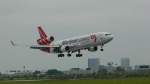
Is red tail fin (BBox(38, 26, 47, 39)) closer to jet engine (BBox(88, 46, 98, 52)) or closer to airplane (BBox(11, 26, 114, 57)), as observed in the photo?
airplane (BBox(11, 26, 114, 57))

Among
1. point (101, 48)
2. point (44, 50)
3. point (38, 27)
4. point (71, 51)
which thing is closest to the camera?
point (101, 48)

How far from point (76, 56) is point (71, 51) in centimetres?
231

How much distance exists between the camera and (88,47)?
137m

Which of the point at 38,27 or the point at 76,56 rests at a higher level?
the point at 38,27

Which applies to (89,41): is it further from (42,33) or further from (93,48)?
(42,33)

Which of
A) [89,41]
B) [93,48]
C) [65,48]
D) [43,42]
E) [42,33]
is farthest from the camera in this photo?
[42,33]

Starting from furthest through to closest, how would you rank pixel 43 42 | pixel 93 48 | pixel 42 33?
pixel 42 33 < pixel 43 42 < pixel 93 48

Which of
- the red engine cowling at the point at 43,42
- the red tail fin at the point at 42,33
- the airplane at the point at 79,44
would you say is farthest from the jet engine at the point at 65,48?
the red tail fin at the point at 42,33

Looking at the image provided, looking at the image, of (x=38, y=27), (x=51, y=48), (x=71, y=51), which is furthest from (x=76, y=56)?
(x=38, y=27)

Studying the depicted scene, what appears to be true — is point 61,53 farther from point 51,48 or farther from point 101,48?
point 101,48

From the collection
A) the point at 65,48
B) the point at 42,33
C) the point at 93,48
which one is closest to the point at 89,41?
the point at 93,48

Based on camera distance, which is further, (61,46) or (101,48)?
(61,46)

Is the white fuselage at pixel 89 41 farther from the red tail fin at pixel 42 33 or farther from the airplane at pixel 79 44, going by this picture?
the red tail fin at pixel 42 33

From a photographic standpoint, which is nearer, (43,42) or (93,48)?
(93,48)
